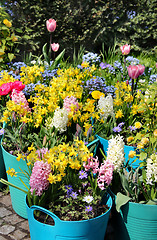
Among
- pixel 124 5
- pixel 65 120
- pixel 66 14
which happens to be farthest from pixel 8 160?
pixel 124 5

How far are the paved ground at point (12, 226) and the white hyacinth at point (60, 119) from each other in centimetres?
87

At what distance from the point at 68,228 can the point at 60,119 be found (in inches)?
34.1

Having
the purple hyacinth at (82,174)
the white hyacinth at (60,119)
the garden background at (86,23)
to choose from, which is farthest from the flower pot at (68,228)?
the garden background at (86,23)

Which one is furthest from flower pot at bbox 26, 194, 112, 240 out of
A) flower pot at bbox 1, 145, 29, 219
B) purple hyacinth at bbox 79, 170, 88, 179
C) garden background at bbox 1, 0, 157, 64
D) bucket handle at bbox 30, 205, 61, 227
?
garden background at bbox 1, 0, 157, 64

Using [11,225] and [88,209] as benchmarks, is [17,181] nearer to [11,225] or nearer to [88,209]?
[11,225]

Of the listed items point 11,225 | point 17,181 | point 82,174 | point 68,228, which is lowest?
point 11,225

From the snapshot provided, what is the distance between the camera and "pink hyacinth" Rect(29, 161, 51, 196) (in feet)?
6.22

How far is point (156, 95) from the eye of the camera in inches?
92.1

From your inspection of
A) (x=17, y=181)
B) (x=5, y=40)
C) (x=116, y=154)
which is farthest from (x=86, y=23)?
(x=116, y=154)

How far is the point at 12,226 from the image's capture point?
252 centimetres

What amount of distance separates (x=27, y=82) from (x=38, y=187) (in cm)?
162

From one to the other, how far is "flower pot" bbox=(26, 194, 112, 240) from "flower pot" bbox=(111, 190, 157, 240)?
0.16 m

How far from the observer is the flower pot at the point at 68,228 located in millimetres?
1817

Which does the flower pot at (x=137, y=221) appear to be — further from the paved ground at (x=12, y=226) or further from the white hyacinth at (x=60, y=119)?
the white hyacinth at (x=60, y=119)
